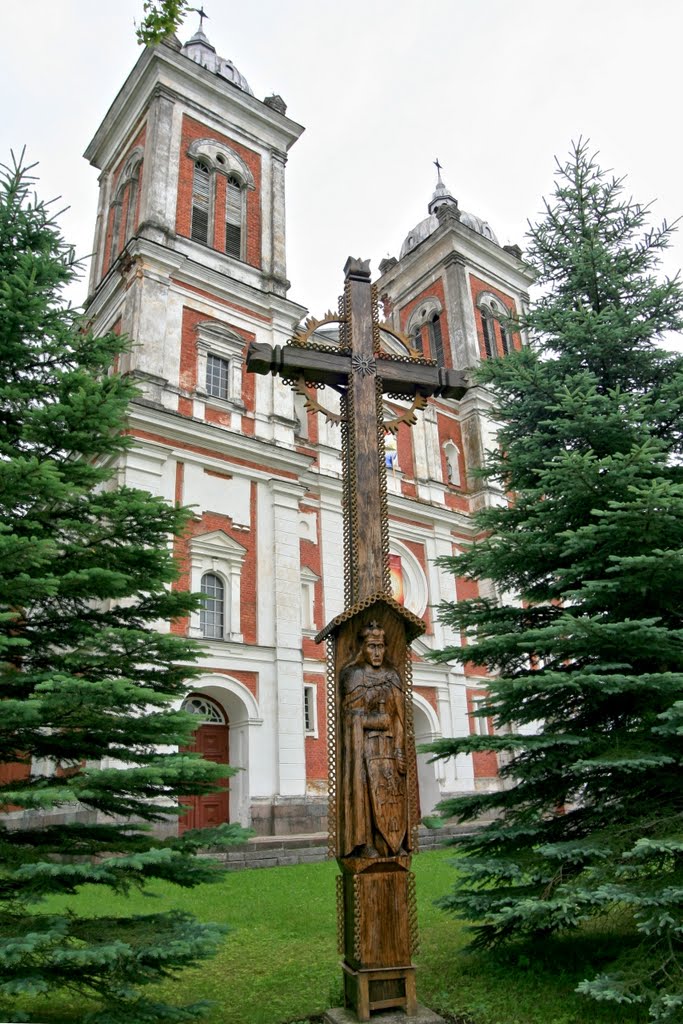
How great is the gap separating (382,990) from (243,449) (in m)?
15.6

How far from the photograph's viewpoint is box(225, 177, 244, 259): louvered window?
23109 millimetres

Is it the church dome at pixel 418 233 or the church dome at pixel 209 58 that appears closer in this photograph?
the church dome at pixel 209 58

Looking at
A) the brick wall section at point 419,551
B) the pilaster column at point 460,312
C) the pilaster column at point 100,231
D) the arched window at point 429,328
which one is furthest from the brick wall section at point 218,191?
the brick wall section at point 419,551

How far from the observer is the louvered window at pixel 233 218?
2311cm

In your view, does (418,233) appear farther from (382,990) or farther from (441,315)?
(382,990)

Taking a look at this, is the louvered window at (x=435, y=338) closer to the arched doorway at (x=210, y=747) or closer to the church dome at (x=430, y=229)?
the church dome at (x=430, y=229)

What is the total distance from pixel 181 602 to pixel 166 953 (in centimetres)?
288

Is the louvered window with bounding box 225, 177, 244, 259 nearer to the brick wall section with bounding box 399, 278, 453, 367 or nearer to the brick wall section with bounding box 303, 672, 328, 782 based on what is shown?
the brick wall section with bounding box 399, 278, 453, 367

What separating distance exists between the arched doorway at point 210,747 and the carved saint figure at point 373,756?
1252 cm

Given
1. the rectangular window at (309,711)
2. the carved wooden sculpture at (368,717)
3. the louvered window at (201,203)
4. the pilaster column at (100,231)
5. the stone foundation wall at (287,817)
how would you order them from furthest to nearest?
the pilaster column at (100,231) → the louvered window at (201,203) → the rectangular window at (309,711) → the stone foundation wall at (287,817) → the carved wooden sculpture at (368,717)

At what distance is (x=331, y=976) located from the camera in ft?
20.5

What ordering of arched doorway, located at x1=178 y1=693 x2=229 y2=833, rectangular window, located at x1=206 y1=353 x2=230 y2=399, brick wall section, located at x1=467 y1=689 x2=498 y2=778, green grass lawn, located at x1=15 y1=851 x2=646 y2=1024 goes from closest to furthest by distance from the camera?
green grass lawn, located at x1=15 y1=851 x2=646 y2=1024 < arched doorway, located at x1=178 y1=693 x2=229 y2=833 < rectangular window, located at x1=206 y1=353 x2=230 y2=399 < brick wall section, located at x1=467 y1=689 x2=498 y2=778

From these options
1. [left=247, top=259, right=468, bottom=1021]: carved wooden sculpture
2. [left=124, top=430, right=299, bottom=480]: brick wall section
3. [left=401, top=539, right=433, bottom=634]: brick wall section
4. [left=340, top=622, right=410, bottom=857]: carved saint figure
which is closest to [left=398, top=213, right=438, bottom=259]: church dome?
[left=401, top=539, right=433, bottom=634]: brick wall section

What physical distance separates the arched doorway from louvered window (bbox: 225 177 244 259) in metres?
13.0
